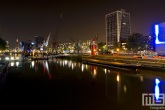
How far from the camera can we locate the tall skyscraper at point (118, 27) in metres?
151

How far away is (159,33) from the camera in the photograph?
4662 cm

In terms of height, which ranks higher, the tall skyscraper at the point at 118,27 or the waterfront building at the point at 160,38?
the tall skyscraper at the point at 118,27

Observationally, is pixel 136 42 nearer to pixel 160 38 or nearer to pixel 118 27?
pixel 160 38

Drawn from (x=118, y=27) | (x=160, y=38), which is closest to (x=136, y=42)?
(x=160, y=38)

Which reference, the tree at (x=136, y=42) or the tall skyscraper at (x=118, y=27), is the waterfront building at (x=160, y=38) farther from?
the tall skyscraper at (x=118, y=27)

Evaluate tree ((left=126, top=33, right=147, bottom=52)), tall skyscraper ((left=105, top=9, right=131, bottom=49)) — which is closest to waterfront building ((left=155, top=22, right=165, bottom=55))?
tree ((left=126, top=33, right=147, bottom=52))

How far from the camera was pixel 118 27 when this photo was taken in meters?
151

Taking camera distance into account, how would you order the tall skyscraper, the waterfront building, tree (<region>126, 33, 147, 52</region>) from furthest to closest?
1. the tall skyscraper
2. tree (<region>126, 33, 147, 52</region>)
3. the waterfront building

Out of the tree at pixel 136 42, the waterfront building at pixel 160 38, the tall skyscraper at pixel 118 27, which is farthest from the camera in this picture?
the tall skyscraper at pixel 118 27

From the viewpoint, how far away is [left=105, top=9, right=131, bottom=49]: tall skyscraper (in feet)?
495

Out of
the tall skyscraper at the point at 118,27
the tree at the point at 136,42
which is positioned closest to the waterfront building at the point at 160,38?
the tree at the point at 136,42

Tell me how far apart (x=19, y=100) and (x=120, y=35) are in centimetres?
14760

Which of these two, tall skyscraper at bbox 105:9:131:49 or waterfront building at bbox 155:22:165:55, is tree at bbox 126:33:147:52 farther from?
tall skyscraper at bbox 105:9:131:49

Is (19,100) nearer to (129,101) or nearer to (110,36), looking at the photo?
(129,101)
